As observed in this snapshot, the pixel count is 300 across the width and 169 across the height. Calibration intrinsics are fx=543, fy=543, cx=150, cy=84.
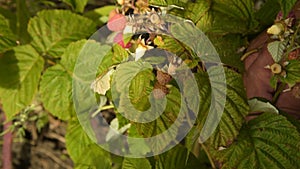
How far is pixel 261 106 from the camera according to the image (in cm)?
74

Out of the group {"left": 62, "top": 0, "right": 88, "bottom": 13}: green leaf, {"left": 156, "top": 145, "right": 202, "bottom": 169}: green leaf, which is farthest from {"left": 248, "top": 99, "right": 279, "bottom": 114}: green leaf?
{"left": 62, "top": 0, "right": 88, "bottom": 13}: green leaf

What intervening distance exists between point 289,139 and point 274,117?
4 centimetres

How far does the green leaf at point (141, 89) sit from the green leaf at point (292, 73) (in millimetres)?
173

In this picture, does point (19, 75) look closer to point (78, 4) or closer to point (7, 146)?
point (78, 4)

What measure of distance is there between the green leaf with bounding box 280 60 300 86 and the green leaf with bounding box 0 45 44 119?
18.3 inches

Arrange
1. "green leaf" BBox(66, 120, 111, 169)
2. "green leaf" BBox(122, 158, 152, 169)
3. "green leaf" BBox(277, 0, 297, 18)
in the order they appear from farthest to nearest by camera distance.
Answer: "green leaf" BBox(66, 120, 111, 169)
"green leaf" BBox(122, 158, 152, 169)
"green leaf" BBox(277, 0, 297, 18)

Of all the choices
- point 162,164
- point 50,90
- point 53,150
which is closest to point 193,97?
point 162,164

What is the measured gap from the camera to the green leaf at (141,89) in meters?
0.66

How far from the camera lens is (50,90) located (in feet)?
3.13

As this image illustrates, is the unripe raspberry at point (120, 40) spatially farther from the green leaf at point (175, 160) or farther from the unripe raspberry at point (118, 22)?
the green leaf at point (175, 160)

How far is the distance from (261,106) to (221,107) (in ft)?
0.34

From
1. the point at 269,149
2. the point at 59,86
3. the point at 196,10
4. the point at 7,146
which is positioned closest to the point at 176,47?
the point at 196,10

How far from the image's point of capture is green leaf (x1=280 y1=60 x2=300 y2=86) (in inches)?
26.8

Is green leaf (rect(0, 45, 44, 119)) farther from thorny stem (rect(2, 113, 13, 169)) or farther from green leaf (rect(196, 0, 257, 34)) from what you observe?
green leaf (rect(196, 0, 257, 34))
